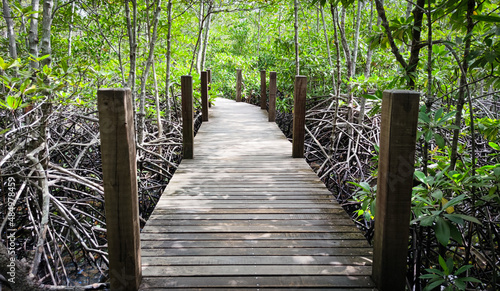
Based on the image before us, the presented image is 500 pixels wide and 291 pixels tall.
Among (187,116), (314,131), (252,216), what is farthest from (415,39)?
(314,131)

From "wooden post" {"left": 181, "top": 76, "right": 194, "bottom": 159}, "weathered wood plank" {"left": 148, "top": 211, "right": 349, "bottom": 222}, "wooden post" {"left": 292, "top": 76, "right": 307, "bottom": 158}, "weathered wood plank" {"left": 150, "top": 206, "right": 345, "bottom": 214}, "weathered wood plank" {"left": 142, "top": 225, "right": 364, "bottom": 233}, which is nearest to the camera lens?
"weathered wood plank" {"left": 142, "top": 225, "right": 364, "bottom": 233}

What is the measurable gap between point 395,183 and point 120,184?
128 centimetres

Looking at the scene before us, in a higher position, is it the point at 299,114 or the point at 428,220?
the point at 299,114

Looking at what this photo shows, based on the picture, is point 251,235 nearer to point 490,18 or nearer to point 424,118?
point 424,118

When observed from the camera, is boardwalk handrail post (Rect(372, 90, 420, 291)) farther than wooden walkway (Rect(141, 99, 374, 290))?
No

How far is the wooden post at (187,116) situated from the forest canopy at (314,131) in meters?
0.26

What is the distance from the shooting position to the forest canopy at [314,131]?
2.11m

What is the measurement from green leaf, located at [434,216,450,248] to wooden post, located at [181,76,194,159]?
3.27m

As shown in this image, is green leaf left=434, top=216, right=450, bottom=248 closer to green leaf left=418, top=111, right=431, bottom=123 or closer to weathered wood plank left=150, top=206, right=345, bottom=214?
green leaf left=418, top=111, right=431, bottom=123

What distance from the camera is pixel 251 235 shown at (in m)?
2.48

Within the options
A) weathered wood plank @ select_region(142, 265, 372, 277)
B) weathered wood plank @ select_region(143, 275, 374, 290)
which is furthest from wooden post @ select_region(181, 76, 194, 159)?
weathered wood plank @ select_region(143, 275, 374, 290)

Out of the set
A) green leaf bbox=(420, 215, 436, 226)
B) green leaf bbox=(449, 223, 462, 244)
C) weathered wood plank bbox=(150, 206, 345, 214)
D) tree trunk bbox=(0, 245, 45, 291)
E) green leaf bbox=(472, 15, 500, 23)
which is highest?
green leaf bbox=(472, 15, 500, 23)

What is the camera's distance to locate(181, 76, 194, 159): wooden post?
174 inches

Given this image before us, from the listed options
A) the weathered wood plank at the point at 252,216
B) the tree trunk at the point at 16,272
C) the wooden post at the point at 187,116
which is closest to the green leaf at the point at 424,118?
the weathered wood plank at the point at 252,216
